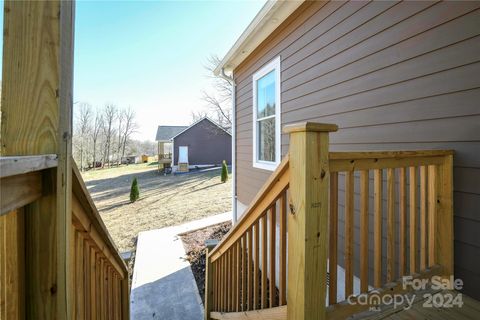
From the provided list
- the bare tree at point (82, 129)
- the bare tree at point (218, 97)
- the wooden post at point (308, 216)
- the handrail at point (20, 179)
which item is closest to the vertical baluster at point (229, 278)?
the wooden post at point (308, 216)

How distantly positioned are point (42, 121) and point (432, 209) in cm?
216

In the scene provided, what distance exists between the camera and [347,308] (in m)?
1.27

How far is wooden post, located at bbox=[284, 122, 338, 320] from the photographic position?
1.02 m

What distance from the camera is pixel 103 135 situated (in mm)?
30234

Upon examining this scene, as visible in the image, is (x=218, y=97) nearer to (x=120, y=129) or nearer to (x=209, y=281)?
(x=209, y=281)

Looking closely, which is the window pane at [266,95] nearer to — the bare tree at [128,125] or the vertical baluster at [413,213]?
the vertical baluster at [413,213]

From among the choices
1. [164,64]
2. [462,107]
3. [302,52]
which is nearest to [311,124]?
[462,107]

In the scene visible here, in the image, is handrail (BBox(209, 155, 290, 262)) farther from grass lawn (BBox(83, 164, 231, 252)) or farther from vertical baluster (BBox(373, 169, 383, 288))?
grass lawn (BBox(83, 164, 231, 252))

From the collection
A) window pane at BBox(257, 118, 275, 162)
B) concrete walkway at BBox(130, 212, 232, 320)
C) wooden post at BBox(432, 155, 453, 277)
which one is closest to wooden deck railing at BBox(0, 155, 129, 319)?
wooden post at BBox(432, 155, 453, 277)

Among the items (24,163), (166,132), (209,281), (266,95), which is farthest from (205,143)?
(24,163)

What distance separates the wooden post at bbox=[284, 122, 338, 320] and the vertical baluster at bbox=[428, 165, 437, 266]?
3.46 feet

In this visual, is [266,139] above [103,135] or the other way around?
the other way around

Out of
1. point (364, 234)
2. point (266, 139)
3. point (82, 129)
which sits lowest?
point (364, 234)

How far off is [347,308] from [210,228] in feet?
18.2
